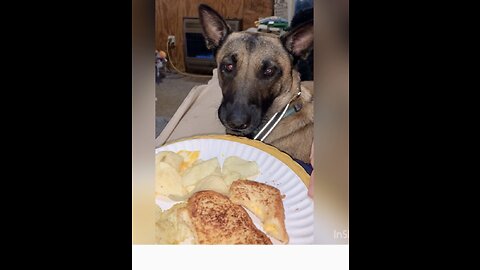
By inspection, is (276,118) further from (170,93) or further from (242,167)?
(170,93)

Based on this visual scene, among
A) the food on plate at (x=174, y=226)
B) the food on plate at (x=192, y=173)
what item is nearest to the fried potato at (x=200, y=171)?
the food on plate at (x=192, y=173)

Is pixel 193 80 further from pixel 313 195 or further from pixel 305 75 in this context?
pixel 313 195

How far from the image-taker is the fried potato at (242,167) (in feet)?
10.0

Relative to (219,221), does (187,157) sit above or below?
above

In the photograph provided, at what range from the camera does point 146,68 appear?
3.03 m

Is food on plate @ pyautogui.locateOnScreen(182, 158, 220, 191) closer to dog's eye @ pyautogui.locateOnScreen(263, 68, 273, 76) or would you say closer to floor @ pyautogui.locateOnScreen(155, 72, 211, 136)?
floor @ pyautogui.locateOnScreen(155, 72, 211, 136)

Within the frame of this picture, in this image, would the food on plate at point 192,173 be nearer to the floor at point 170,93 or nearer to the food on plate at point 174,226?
the food on plate at point 174,226

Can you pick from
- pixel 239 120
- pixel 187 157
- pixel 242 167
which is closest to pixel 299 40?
pixel 239 120

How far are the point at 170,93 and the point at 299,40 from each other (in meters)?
0.64

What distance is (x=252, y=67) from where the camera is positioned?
301cm

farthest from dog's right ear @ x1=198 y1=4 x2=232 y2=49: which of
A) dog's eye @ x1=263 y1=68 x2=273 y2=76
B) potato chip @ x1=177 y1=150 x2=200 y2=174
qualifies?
potato chip @ x1=177 y1=150 x2=200 y2=174

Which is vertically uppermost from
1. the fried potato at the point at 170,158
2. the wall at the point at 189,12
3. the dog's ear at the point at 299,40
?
the wall at the point at 189,12

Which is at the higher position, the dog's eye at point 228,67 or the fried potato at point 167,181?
the dog's eye at point 228,67

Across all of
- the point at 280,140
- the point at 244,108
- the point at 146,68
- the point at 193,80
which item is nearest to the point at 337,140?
the point at 280,140
